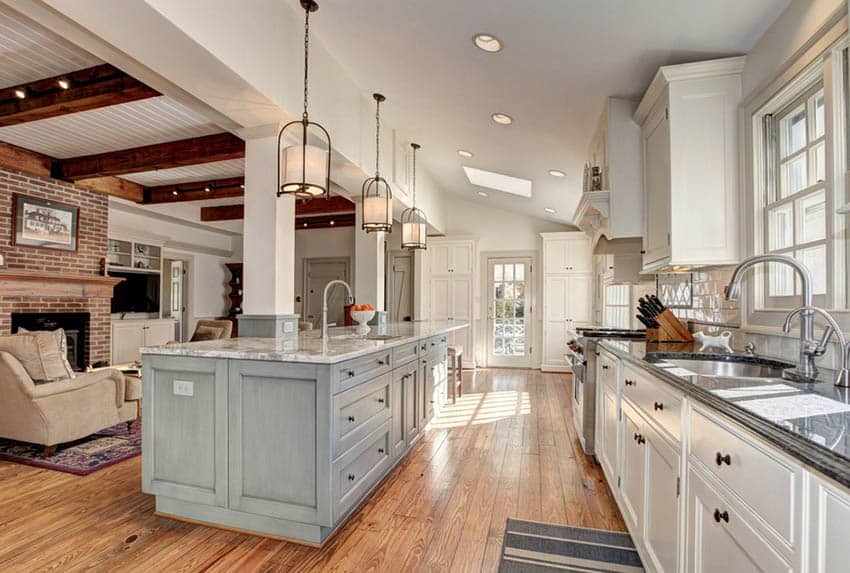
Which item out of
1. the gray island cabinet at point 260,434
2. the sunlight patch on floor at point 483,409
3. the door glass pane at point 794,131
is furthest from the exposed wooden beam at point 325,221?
the door glass pane at point 794,131

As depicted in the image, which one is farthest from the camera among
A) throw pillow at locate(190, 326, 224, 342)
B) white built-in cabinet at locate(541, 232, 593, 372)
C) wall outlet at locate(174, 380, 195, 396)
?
white built-in cabinet at locate(541, 232, 593, 372)

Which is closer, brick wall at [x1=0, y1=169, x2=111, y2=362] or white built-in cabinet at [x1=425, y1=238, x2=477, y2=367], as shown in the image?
brick wall at [x1=0, y1=169, x2=111, y2=362]

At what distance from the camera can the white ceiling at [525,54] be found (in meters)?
2.13

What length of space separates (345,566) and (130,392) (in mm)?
2983

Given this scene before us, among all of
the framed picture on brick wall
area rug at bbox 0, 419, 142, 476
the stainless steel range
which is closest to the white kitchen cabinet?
the framed picture on brick wall

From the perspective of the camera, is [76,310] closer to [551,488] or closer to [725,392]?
[551,488]

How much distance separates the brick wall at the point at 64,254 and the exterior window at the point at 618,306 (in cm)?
711

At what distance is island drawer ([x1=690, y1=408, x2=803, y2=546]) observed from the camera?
81 cm

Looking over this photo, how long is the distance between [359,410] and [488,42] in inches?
91.8

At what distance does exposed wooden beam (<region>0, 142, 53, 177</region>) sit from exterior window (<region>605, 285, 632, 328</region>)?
23.6ft

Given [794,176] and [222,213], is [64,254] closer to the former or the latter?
[222,213]

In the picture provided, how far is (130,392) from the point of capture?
3.80 m

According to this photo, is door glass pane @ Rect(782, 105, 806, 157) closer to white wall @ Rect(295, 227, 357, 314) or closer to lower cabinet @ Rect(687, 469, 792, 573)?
lower cabinet @ Rect(687, 469, 792, 573)

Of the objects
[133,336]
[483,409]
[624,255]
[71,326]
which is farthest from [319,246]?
[624,255]
